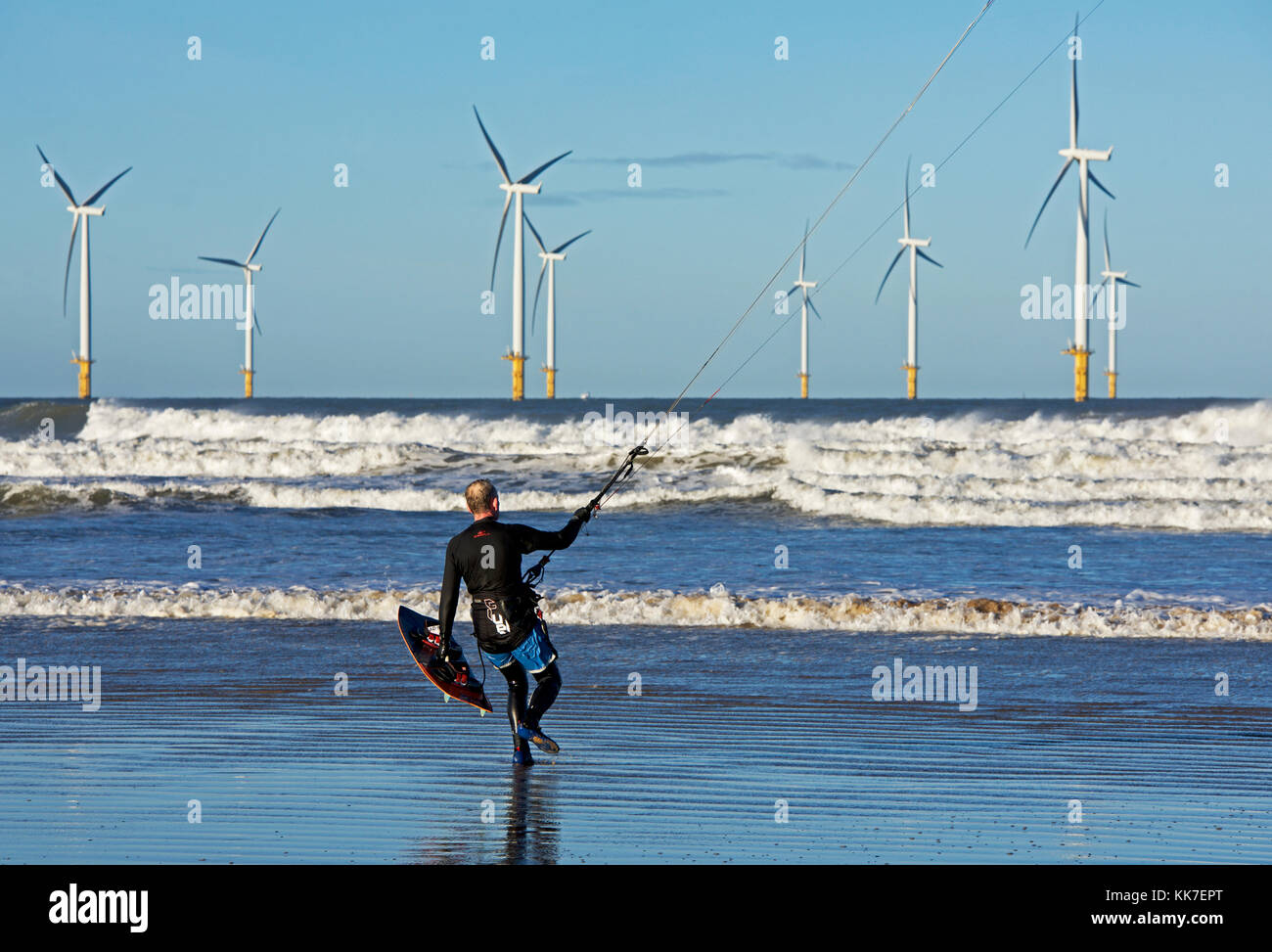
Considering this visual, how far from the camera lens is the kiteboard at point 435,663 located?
818cm

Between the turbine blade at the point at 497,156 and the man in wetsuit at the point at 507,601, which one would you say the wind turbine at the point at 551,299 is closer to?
the turbine blade at the point at 497,156

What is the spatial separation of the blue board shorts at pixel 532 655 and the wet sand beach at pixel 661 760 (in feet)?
1.94

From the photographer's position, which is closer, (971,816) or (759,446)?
(971,816)

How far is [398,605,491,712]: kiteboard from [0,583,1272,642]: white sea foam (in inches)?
222

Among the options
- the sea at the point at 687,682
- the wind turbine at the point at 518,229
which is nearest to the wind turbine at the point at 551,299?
the wind turbine at the point at 518,229

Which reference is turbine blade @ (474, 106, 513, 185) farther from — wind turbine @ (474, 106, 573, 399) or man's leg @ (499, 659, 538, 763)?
man's leg @ (499, 659, 538, 763)

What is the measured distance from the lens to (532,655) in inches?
315

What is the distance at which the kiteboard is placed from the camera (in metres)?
8.18

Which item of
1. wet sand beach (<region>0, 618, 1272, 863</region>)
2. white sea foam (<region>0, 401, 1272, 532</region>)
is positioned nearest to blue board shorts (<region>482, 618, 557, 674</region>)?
wet sand beach (<region>0, 618, 1272, 863</region>)
